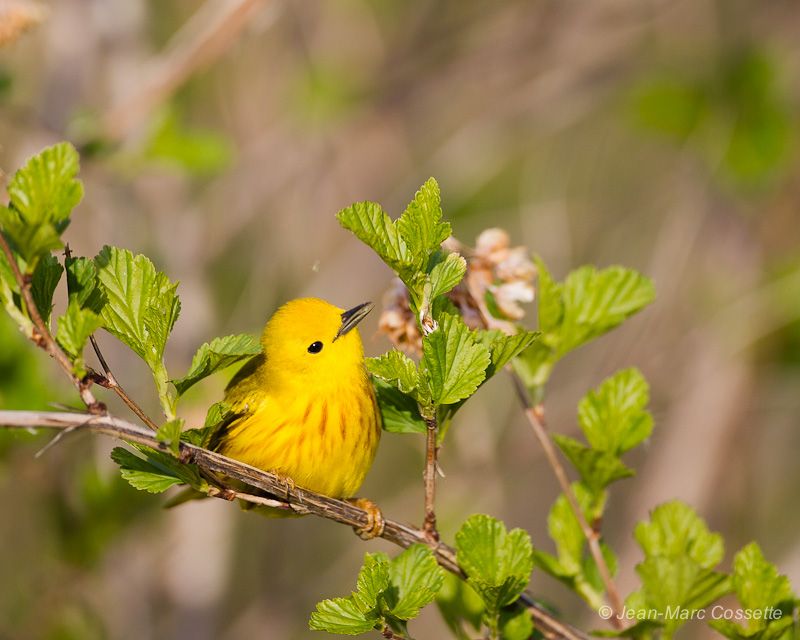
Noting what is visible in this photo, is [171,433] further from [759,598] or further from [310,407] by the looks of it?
[310,407]

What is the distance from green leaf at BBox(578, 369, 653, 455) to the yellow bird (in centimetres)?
59

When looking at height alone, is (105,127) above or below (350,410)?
above

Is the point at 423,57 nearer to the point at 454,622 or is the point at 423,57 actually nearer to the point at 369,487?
the point at 369,487

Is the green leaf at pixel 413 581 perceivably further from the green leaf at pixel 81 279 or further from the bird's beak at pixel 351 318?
the bird's beak at pixel 351 318

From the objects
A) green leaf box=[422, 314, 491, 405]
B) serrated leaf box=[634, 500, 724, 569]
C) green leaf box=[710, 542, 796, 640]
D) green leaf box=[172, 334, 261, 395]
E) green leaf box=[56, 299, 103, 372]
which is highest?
green leaf box=[56, 299, 103, 372]

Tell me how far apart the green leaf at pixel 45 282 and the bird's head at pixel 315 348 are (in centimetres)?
110

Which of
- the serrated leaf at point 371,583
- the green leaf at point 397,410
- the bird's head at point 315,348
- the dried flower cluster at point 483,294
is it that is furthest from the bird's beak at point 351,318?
the serrated leaf at point 371,583

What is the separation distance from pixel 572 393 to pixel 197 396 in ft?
4.95

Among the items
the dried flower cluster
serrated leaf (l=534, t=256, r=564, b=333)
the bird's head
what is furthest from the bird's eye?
serrated leaf (l=534, t=256, r=564, b=333)

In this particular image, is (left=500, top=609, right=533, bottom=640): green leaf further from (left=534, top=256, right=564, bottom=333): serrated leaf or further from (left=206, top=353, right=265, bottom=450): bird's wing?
(left=206, top=353, right=265, bottom=450): bird's wing

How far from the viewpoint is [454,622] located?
1.89 m

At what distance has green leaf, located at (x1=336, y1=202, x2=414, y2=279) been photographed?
4.49ft

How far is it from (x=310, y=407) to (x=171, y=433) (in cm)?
109

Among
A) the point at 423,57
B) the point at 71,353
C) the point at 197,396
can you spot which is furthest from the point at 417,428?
the point at 423,57
